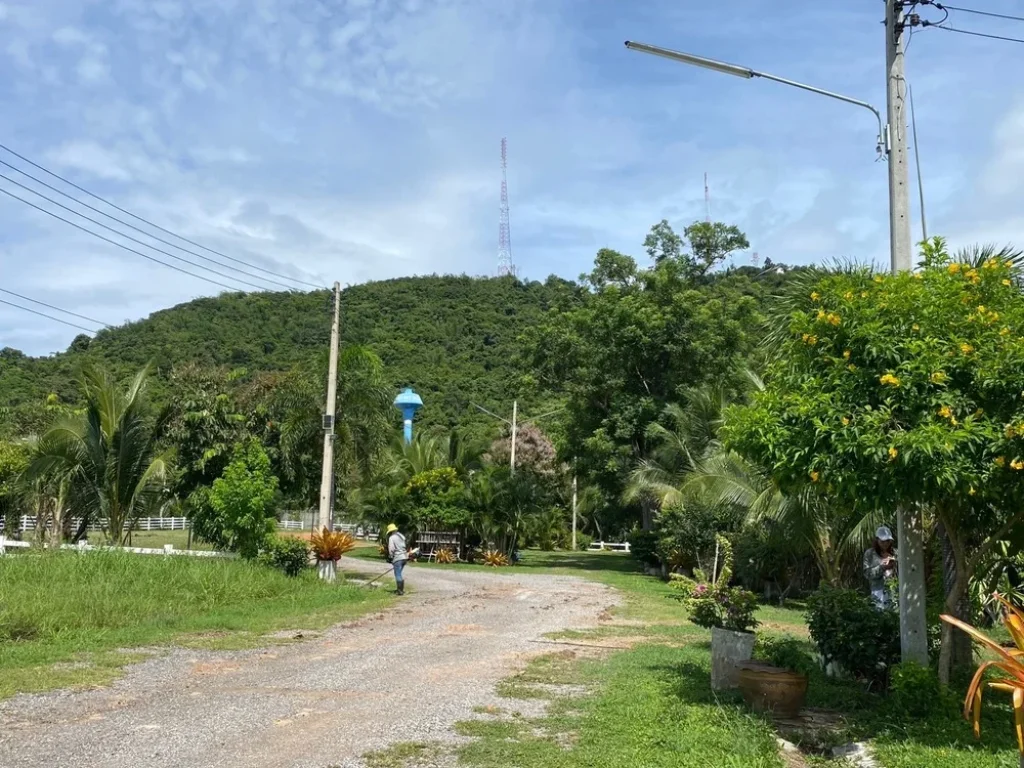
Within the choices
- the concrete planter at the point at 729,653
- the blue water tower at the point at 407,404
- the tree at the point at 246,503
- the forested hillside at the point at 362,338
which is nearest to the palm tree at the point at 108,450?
the tree at the point at 246,503

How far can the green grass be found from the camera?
10.1 metres

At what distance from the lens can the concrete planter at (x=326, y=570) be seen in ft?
63.3

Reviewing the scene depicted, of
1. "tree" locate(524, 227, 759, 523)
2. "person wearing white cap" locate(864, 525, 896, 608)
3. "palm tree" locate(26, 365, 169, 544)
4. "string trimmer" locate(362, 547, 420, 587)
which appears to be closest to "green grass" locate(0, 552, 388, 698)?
"string trimmer" locate(362, 547, 420, 587)

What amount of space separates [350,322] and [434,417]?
8.52 metres

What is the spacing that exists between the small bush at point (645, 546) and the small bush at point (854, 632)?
19.4 meters

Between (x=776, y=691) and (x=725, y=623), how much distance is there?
119cm

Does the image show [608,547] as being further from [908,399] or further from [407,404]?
[908,399]

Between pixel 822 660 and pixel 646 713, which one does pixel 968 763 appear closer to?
pixel 646 713

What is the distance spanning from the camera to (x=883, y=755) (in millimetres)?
6422

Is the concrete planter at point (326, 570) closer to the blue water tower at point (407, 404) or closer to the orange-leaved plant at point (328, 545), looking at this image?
the orange-leaved plant at point (328, 545)

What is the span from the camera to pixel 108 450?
67.1 feet

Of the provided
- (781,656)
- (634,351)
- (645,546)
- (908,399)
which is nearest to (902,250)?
(908,399)

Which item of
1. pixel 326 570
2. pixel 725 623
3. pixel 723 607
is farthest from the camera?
pixel 326 570

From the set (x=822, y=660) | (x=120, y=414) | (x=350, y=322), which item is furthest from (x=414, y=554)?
(x=350, y=322)
